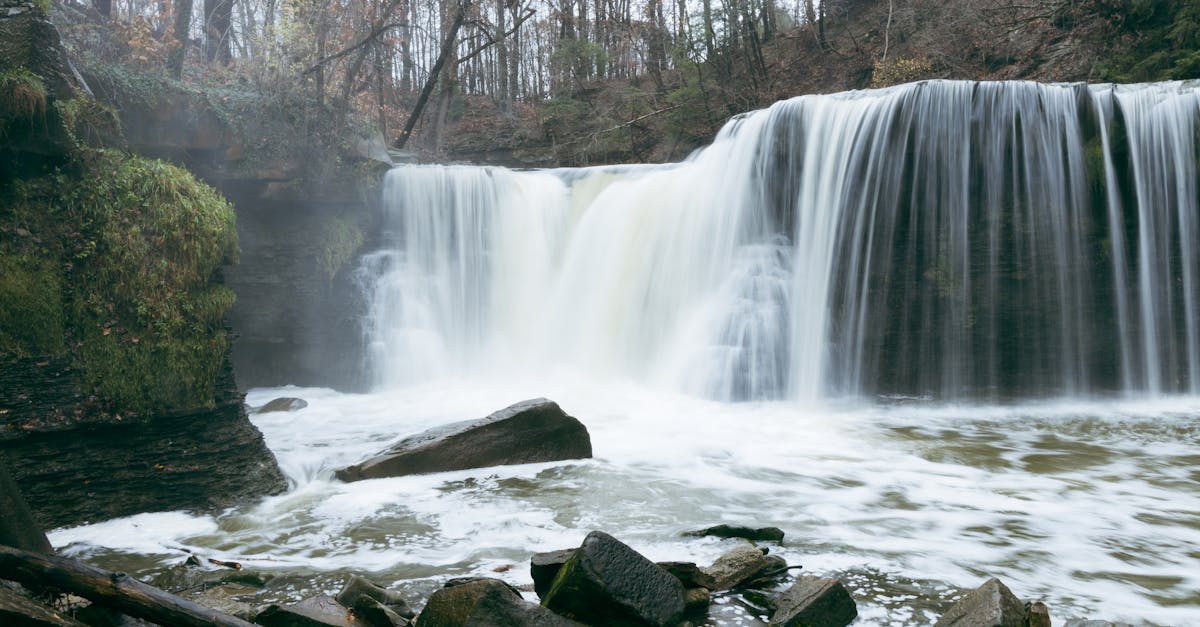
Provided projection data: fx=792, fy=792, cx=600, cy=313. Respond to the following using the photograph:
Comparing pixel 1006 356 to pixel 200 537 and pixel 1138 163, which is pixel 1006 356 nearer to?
pixel 1138 163

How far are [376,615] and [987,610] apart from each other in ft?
7.94

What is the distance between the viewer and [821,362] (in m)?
10.5

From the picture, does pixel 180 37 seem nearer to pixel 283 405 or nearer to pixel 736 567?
pixel 283 405

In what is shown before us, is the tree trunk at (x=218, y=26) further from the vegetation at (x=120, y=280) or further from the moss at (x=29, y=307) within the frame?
the moss at (x=29, y=307)

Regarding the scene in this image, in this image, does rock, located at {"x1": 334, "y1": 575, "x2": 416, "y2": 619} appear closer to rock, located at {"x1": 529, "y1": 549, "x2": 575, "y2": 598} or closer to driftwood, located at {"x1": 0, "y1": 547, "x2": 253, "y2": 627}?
rock, located at {"x1": 529, "y1": 549, "x2": 575, "y2": 598}

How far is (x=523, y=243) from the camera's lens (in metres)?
13.9

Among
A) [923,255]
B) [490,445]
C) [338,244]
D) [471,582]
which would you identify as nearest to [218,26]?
[338,244]

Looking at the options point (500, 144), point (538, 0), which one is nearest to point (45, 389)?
point (500, 144)

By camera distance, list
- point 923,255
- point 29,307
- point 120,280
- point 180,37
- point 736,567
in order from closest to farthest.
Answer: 1. point 736,567
2. point 29,307
3. point 120,280
4. point 923,255
5. point 180,37

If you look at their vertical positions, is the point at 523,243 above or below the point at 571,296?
above

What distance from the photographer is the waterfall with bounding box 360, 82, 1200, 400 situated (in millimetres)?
9609

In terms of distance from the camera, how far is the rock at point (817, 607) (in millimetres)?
3211

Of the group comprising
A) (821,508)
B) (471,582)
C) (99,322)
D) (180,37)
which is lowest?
(821,508)

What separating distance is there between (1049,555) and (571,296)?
943cm
